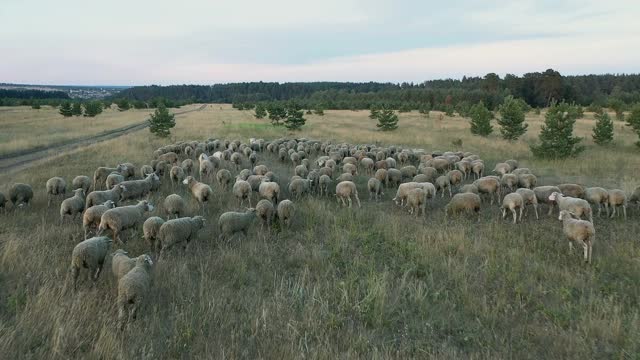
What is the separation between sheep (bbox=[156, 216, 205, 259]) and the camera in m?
9.39

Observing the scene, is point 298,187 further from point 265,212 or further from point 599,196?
point 599,196

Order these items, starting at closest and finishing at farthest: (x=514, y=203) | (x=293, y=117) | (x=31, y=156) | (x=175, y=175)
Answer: (x=514, y=203)
(x=175, y=175)
(x=31, y=156)
(x=293, y=117)

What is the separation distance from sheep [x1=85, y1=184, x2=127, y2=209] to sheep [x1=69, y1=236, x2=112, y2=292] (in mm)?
4733

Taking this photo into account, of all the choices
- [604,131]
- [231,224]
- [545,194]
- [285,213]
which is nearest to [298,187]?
[285,213]

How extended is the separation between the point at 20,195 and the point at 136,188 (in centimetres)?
341

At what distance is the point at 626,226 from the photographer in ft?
40.0

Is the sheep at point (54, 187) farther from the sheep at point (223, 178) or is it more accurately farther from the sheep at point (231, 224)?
the sheep at point (231, 224)

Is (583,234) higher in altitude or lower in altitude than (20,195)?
higher

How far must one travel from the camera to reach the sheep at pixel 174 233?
370 inches

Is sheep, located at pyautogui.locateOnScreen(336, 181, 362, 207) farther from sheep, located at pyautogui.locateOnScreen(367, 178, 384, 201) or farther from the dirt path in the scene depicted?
the dirt path

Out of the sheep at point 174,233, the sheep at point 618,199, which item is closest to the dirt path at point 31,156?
the sheep at point 174,233

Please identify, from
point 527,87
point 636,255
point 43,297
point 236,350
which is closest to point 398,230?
point 636,255

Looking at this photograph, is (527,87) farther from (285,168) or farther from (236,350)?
(236,350)

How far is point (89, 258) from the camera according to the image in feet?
24.9
